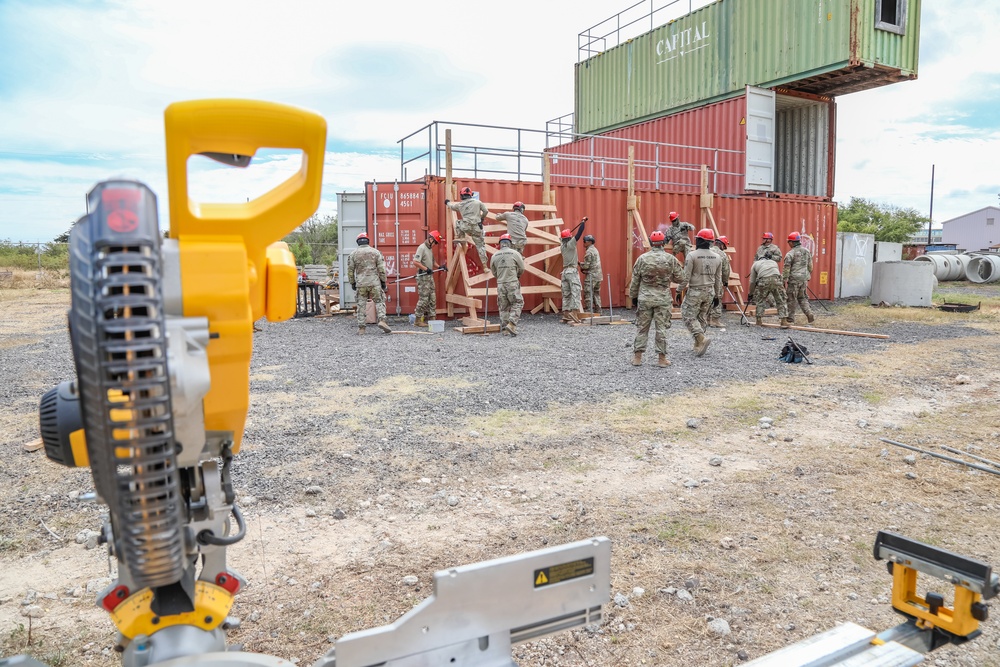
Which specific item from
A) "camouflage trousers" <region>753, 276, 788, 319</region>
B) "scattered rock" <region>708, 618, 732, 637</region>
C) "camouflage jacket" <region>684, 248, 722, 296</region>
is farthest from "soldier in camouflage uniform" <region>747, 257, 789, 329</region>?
"scattered rock" <region>708, 618, 732, 637</region>

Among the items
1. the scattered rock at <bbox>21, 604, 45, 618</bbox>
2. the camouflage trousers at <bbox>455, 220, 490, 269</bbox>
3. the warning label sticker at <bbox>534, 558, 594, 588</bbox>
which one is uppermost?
the camouflage trousers at <bbox>455, 220, 490, 269</bbox>

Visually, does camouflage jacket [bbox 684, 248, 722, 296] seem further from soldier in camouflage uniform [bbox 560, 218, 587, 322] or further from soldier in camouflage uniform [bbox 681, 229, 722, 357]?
soldier in camouflage uniform [bbox 560, 218, 587, 322]

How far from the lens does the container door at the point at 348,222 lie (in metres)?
14.6

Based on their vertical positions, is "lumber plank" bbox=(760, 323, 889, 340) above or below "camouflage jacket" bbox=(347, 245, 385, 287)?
below

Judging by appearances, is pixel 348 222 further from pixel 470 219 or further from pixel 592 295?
pixel 592 295

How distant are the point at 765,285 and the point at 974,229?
6267 centimetres

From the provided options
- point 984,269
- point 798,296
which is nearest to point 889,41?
point 798,296

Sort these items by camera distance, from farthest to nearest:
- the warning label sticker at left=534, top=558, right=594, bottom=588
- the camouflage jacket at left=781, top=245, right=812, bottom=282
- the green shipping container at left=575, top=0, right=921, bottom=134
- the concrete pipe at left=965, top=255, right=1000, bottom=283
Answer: the concrete pipe at left=965, top=255, right=1000, bottom=283
the green shipping container at left=575, top=0, right=921, bottom=134
the camouflage jacket at left=781, top=245, right=812, bottom=282
the warning label sticker at left=534, top=558, right=594, bottom=588

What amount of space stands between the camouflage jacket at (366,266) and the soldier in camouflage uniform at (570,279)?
376cm

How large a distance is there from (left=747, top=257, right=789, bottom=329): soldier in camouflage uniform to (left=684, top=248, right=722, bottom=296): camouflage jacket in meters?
3.24

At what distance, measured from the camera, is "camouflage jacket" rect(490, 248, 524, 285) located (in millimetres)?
12227

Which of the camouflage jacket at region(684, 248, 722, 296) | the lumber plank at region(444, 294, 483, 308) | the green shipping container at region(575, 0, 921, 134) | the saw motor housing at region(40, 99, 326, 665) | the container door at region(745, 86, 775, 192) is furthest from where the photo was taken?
the container door at region(745, 86, 775, 192)

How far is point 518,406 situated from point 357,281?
668cm

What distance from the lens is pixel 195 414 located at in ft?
3.82
